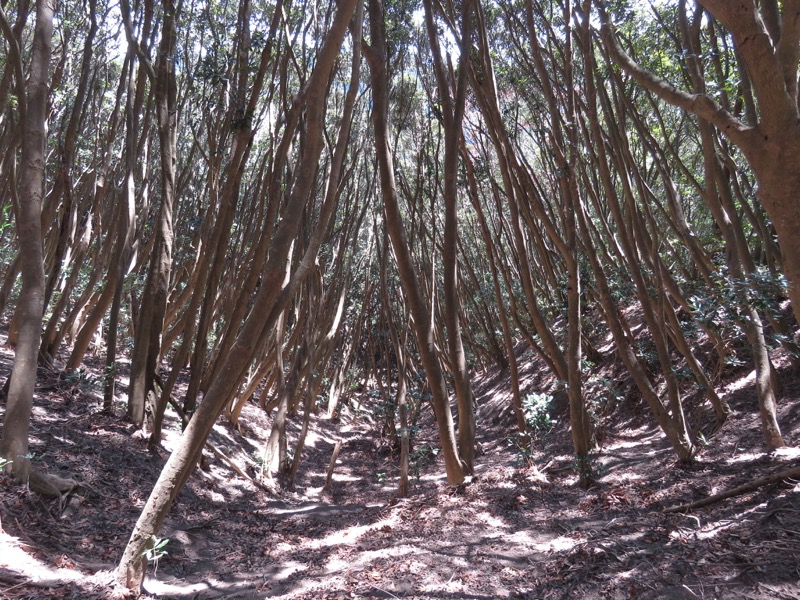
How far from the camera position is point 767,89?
8.01ft

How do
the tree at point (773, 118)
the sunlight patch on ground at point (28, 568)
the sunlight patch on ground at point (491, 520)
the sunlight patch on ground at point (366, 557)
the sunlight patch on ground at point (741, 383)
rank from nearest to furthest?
the tree at point (773, 118) → the sunlight patch on ground at point (28, 568) → the sunlight patch on ground at point (366, 557) → the sunlight patch on ground at point (491, 520) → the sunlight patch on ground at point (741, 383)

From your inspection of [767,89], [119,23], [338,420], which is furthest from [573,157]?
[338,420]

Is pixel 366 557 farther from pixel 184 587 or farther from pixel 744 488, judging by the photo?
pixel 744 488

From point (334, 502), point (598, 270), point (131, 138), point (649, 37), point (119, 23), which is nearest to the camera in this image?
point (598, 270)

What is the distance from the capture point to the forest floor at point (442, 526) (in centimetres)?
306

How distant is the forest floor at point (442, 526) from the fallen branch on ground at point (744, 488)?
0.04 metres

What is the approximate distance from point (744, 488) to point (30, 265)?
5205 mm

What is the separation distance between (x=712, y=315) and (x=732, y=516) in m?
1.80

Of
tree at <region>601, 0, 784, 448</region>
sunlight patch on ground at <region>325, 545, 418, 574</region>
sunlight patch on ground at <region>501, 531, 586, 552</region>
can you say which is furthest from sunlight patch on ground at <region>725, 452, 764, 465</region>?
sunlight patch on ground at <region>325, 545, 418, 574</region>

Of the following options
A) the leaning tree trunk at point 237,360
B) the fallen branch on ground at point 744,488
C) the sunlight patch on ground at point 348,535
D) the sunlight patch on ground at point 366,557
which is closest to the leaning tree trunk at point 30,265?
the leaning tree trunk at point 237,360

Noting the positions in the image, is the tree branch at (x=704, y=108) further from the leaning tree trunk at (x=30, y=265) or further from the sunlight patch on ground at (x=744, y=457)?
the leaning tree trunk at (x=30, y=265)

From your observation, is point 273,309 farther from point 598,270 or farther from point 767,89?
point 598,270

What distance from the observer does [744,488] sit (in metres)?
3.79

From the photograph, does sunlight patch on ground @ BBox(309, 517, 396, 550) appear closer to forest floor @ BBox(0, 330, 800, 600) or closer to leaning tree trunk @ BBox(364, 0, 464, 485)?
forest floor @ BBox(0, 330, 800, 600)
